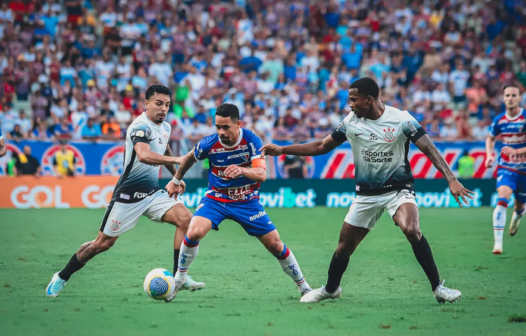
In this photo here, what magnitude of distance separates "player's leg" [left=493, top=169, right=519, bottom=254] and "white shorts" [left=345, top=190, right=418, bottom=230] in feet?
16.8

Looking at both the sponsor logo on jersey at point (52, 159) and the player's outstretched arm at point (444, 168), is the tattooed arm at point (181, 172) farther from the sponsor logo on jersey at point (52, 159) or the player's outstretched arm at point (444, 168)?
the sponsor logo on jersey at point (52, 159)

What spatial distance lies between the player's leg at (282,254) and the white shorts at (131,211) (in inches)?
58.1

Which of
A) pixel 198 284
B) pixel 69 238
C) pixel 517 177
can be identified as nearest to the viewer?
pixel 198 284

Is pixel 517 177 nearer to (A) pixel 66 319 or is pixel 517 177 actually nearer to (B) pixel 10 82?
(A) pixel 66 319

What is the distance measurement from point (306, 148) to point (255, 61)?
18041mm

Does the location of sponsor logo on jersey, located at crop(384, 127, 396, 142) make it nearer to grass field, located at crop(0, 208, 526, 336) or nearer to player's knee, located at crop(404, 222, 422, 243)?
player's knee, located at crop(404, 222, 422, 243)

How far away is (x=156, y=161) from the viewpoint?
805 cm

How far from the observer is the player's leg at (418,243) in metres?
7.48

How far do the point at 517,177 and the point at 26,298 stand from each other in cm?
887

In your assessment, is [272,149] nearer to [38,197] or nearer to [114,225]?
[114,225]

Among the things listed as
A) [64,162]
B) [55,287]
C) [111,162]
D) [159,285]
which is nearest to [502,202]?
[159,285]

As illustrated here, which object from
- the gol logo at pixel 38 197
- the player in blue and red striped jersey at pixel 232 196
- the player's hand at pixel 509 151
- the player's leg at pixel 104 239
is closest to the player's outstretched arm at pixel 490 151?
the player's hand at pixel 509 151

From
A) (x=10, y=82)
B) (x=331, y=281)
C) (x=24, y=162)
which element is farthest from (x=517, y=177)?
(x=10, y=82)

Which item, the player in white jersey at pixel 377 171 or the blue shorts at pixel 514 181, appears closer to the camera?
the player in white jersey at pixel 377 171
